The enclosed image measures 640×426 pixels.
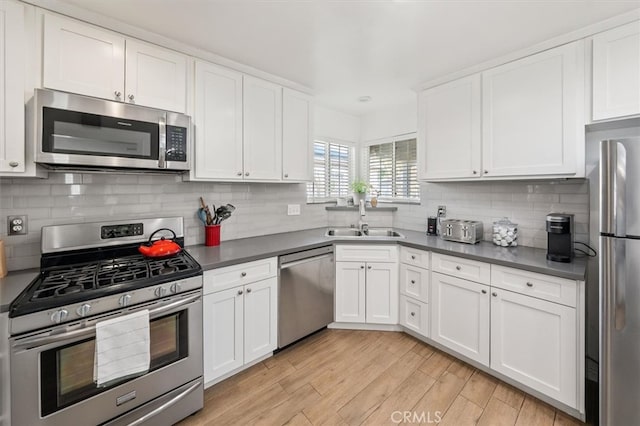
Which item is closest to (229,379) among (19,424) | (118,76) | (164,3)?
(19,424)

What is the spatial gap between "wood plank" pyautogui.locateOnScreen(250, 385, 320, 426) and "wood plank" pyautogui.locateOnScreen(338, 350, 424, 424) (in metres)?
0.23

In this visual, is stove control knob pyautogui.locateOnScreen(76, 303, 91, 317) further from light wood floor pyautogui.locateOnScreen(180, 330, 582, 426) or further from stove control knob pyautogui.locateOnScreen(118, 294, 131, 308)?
light wood floor pyautogui.locateOnScreen(180, 330, 582, 426)

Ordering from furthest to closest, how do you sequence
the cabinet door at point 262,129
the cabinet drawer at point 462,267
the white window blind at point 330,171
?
the white window blind at point 330,171
the cabinet door at point 262,129
the cabinet drawer at point 462,267

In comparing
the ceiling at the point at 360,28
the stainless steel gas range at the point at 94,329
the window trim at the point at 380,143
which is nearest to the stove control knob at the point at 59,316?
the stainless steel gas range at the point at 94,329

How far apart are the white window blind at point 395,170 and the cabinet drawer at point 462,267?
1176 millimetres

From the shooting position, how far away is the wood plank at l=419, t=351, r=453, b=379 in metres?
2.17

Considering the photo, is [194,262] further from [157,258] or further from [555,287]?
[555,287]

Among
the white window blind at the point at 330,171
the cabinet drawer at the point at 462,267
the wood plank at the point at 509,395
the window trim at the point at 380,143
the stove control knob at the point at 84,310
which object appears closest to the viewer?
the stove control knob at the point at 84,310

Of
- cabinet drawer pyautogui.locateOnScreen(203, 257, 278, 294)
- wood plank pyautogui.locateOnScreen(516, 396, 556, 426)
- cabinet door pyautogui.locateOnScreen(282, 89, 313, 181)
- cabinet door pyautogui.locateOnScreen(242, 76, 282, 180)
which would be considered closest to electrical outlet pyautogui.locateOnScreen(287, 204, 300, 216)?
cabinet door pyautogui.locateOnScreen(282, 89, 313, 181)

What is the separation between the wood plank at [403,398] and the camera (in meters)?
1.72

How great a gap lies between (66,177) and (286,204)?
6.09 ft

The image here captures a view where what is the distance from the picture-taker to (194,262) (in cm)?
184

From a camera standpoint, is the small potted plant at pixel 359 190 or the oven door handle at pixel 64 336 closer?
the oven door handle at pixel 64 336

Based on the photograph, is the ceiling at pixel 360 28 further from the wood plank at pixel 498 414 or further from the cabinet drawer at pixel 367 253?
the wood plank at pixel 498 414
